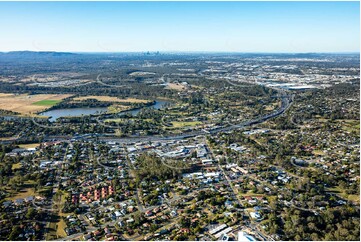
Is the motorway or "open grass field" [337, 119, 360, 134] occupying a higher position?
"open grass field" [337, 119, 360, 134]

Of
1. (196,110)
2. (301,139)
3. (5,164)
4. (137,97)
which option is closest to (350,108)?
(301,139)

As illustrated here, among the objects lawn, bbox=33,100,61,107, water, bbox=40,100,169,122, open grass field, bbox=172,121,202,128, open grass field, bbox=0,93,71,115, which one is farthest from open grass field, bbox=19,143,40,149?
lawn, bbox=33,100,61,107

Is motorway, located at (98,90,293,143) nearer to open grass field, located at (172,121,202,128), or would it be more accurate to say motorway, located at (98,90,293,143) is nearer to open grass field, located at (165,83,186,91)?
open grass field, located at (172,121,202,128)

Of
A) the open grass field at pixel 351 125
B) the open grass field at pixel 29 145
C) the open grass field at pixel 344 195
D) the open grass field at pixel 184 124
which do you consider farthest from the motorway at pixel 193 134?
the open grass field at pixel 344 195

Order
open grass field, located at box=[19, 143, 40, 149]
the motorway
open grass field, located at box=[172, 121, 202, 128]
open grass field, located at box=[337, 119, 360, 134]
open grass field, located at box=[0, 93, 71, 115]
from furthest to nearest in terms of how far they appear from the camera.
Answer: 1. open grass field, located at box=[0, 93, 71, 115]
2. open grass field, located at box=[172, 121, 202, 128]
3. open grass field, located at box=[337, 119, 360, 134]
4. the motorway
5. open grass field, located at box=[19, 143, 40, 149]

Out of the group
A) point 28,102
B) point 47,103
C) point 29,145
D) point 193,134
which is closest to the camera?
point 29,145

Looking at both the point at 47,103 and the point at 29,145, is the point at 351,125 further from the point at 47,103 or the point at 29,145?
the point at 47,103

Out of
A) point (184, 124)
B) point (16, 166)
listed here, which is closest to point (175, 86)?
point (184, 124)

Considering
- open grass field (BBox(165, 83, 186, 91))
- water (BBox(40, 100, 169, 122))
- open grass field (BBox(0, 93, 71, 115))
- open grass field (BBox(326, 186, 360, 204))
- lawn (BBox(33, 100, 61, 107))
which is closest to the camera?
open grass field (BBox(326, 186, 360, 204))

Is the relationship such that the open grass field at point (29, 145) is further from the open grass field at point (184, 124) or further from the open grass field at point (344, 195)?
the open grass field at point (344, 195)

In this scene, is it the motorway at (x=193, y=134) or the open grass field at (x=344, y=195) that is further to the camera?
the motorway at (x=193, y=134)
